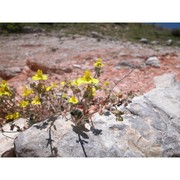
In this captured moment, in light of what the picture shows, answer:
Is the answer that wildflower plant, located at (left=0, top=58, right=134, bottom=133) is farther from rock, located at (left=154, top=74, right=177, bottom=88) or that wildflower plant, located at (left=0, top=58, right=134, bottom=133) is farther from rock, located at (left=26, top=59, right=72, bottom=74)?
rock, located at (left=26, top=59, right=72, bottom=74)

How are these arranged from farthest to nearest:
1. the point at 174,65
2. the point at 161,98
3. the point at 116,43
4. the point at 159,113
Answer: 1. the point at 116,43
2. the point at 174,65
3. the point at 161,98
4. the point at 159,113

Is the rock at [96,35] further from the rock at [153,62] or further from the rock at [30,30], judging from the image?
the rock at [153,62]

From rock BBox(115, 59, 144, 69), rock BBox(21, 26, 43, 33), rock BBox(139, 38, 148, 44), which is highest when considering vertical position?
rock BBox(21, 26, 43, 33)

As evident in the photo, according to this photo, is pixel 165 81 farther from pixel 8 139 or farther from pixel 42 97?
pixel 8 139

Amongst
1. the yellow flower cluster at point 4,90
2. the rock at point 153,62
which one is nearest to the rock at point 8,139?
the yellow flower cluster at point 4,90

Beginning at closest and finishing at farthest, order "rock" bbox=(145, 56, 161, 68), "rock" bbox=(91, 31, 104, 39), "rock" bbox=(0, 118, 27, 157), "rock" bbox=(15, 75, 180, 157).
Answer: "rock" bbox=(15, 75, 180, 157) < "rock" bbox=(0, 118, 27, 157) < "rock" bbox=(145, 56, 161, 68) < "rock" bbox=(91, 31, 104, 39)

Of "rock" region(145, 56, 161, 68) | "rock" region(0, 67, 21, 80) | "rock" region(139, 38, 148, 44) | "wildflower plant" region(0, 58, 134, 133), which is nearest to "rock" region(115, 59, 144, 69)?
"rock" region(145, 56, 161, 68)
